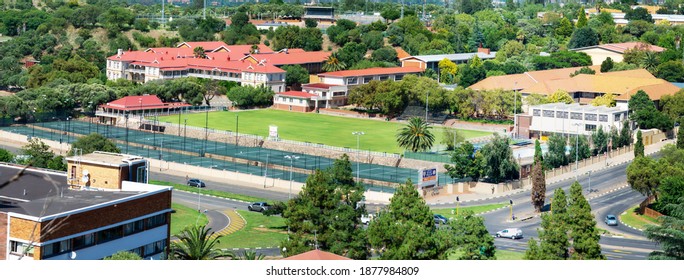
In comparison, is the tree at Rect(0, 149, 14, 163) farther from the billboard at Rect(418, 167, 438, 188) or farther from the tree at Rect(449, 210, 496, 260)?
the tree at Rect(449, 210, 496, 260)

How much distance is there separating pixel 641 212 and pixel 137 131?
27058 mm

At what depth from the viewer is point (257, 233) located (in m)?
36.1

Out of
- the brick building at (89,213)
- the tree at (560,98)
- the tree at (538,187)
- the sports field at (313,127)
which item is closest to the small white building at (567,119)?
the sports field at (313,127)

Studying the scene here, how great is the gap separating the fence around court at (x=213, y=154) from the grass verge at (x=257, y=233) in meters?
6.54

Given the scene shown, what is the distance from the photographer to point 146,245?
2705cm

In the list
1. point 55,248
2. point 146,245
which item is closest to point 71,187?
point 146,245

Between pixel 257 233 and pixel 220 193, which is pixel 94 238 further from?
pixel 220 193

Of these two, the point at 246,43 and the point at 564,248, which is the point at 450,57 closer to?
the point at 246,43

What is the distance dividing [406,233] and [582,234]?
16.7 feet

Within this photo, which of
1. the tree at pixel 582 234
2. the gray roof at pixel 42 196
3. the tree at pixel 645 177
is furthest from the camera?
the tree at pixel 645 177

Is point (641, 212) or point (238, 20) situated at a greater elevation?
point (238, 20)

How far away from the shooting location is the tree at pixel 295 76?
247ft

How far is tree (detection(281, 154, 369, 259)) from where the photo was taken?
29.0 metres

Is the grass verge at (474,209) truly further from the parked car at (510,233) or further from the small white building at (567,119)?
the small white building at (567,119)
